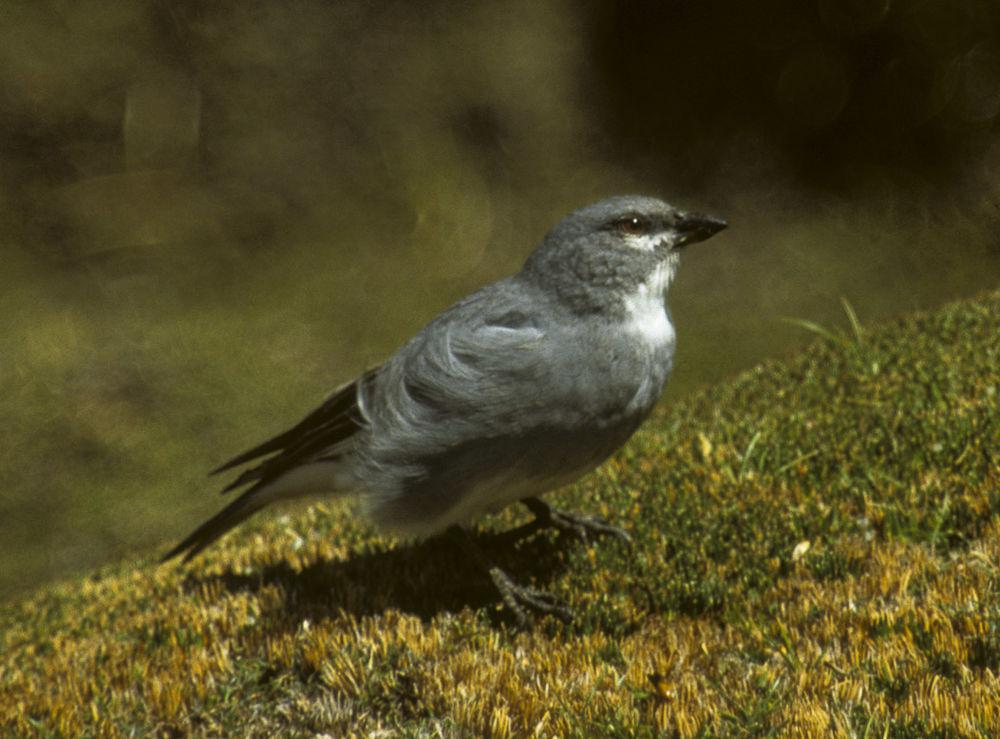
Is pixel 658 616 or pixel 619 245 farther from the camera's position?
pixel 619 245

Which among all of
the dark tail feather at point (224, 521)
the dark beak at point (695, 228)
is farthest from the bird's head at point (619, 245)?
the dark tail feather at point (224, 521)

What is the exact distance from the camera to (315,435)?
596cm

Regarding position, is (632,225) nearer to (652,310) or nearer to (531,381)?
(652,310)

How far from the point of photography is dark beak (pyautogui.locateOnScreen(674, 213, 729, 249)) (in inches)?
209

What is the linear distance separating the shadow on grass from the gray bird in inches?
10.6

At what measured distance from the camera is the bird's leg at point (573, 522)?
5.86 metres

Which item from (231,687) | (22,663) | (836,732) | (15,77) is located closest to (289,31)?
(15,77)

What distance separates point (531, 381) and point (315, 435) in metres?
1.53

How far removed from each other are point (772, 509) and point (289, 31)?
11.7 metres

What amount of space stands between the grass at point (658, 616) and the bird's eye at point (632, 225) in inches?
62.7

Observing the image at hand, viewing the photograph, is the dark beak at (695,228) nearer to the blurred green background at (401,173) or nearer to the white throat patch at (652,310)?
the white throat patch at (652,310)

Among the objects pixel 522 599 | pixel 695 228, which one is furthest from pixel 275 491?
pixel 695 228

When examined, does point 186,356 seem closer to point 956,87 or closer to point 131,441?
point 131,441

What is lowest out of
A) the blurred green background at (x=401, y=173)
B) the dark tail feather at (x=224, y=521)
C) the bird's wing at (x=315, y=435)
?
the dark tail feather at (x=224, y=521)
